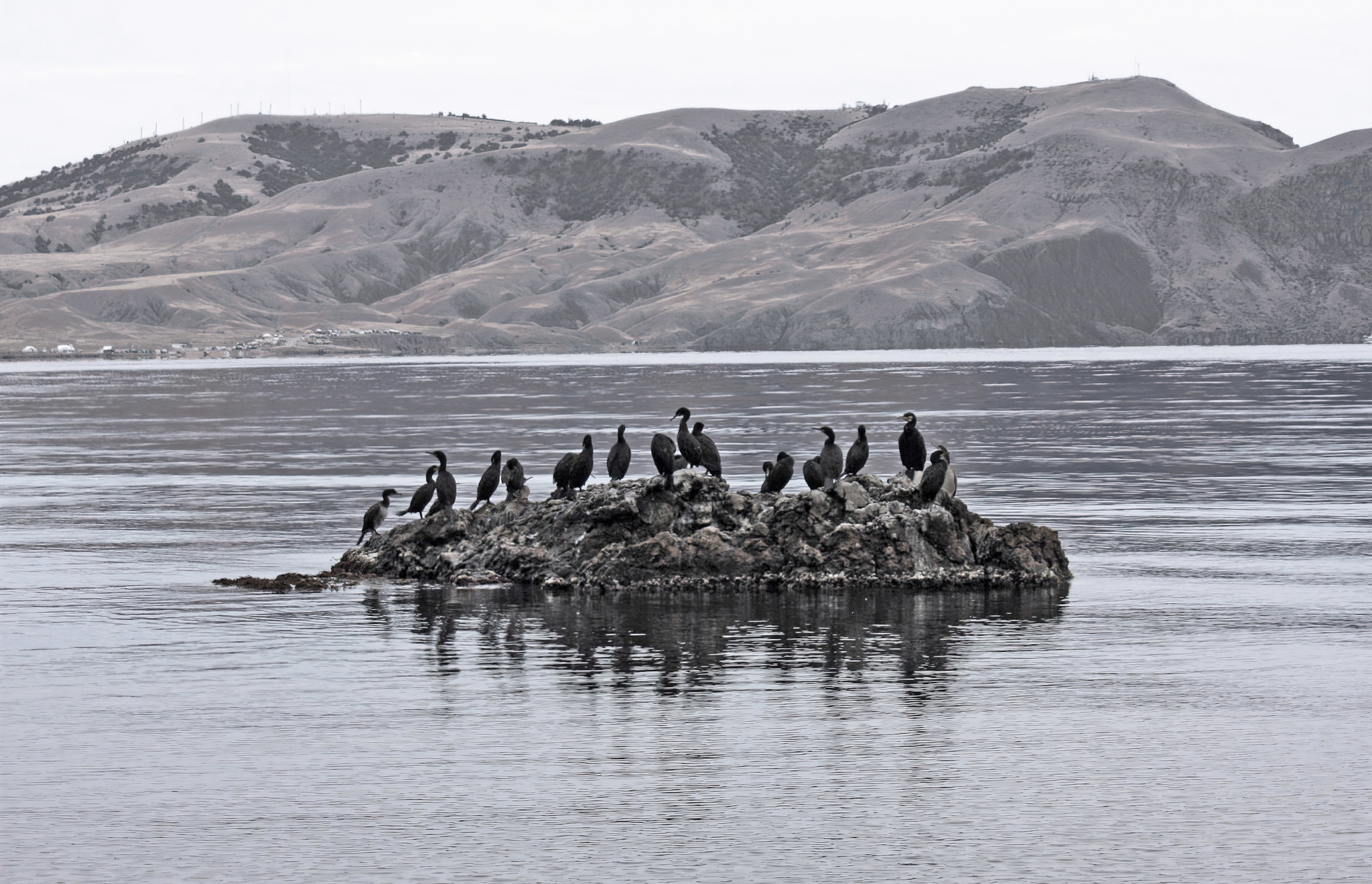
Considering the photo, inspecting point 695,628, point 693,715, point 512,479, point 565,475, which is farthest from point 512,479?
point 693,715

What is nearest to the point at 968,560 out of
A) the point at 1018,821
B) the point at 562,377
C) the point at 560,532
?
the point at 560,532

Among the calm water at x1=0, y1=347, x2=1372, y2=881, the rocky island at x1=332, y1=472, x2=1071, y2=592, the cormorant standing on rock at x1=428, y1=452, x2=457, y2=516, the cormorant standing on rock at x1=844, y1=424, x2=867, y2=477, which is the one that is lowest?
the calm water at x1=0, y1=347, x2=1372, y2=881

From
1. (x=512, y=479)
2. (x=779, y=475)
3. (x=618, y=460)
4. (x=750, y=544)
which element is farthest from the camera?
(x=512, y=479)

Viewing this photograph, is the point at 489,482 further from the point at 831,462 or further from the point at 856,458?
the point at 856,458

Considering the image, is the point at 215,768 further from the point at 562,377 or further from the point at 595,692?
the point at 562,377

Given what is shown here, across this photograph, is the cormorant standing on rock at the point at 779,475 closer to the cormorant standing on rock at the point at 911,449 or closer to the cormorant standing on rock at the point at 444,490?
the cormorant standing on rock at the point at 911,449

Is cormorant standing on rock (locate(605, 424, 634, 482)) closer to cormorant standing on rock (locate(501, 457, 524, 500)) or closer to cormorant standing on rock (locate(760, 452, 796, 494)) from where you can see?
cormorant standing on rock (locate(501, 457, 524, 500))

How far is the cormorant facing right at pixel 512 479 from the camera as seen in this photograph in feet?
103

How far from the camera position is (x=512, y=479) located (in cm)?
3150

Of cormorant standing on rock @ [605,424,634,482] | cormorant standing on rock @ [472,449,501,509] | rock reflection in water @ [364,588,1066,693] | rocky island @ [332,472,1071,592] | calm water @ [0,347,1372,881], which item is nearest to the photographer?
calm water @ [0,347,1372,881]

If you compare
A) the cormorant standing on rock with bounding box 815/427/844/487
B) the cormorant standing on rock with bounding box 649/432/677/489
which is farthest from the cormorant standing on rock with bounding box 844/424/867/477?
the cormorant standing on rock with bounding box 649/432/677/489

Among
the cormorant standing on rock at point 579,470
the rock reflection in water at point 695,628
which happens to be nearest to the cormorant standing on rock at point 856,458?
the rock reflection in water at point 695,628

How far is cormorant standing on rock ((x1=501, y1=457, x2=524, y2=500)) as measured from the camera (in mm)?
31438

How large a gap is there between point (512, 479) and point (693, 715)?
13626mm
